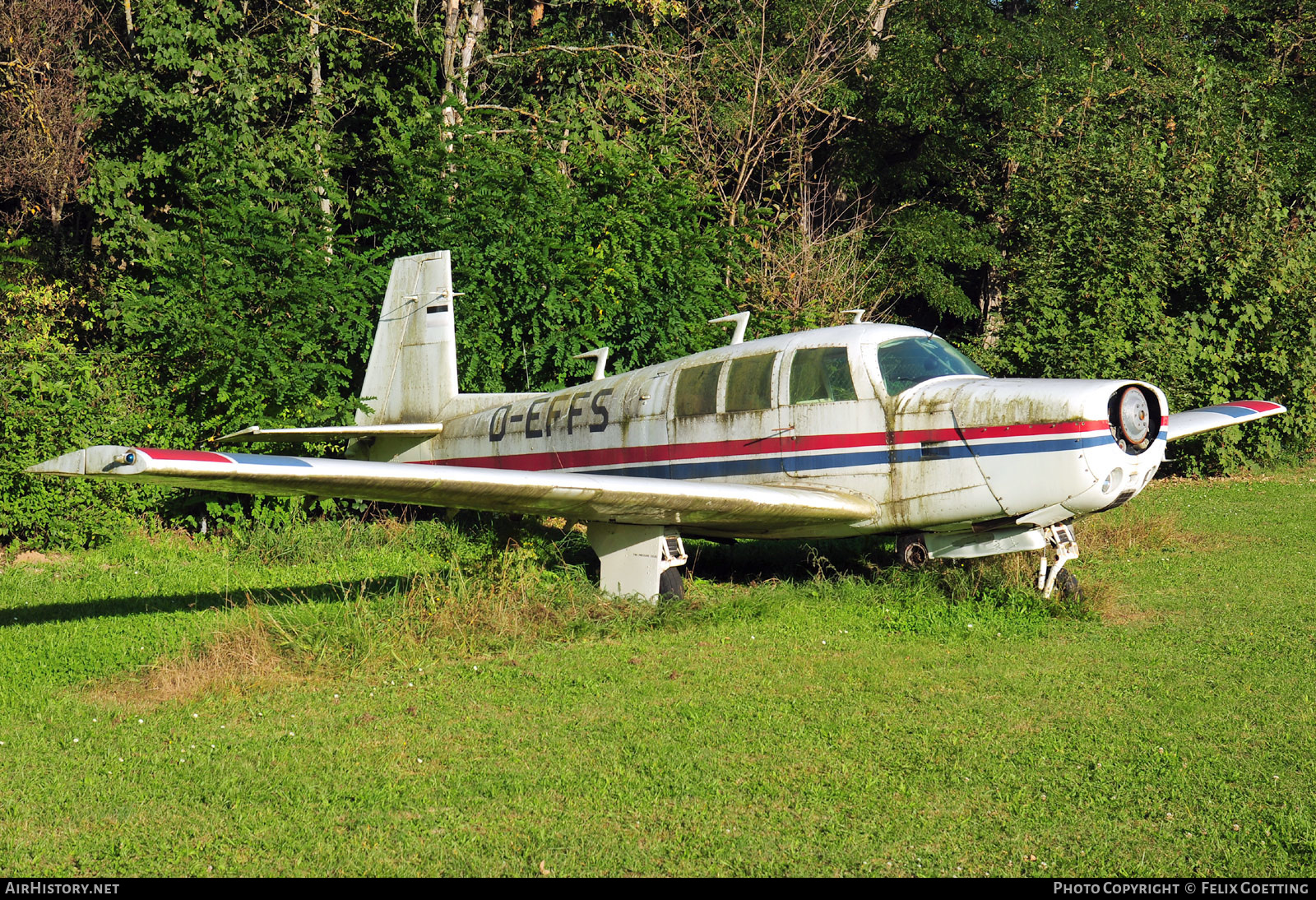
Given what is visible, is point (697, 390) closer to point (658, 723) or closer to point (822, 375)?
point (822, 375)

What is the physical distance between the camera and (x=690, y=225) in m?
14.5

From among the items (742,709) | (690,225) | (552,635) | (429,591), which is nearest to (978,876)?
(742,709)

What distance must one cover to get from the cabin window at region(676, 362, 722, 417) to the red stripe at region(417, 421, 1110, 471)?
1.00 ft

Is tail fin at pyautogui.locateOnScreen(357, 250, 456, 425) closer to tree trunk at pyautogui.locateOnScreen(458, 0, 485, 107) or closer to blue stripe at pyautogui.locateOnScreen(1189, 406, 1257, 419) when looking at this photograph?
tree trunk at pyautogui.locateOnScreen(458, 0, 485, 107)

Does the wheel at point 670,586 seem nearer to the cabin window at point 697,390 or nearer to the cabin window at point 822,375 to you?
the cabin window at point 697,390

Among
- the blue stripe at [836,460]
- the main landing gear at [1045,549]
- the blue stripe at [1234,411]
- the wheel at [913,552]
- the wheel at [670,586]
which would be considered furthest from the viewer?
the blue stripe at [1234,411]

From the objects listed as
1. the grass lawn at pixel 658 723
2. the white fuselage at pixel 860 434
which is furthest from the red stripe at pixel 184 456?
the white fuselage at pixel 860 434

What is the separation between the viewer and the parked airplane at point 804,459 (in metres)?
7.65

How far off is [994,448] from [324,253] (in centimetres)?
819

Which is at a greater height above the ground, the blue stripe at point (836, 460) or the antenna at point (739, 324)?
the antenna at point (739, 324)

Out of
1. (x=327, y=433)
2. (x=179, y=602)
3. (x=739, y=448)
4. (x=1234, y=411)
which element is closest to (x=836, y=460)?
(x=739, y=448)

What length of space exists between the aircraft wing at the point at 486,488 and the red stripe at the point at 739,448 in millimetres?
386

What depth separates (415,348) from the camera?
11.7 metres

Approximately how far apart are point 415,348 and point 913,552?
233 inches
